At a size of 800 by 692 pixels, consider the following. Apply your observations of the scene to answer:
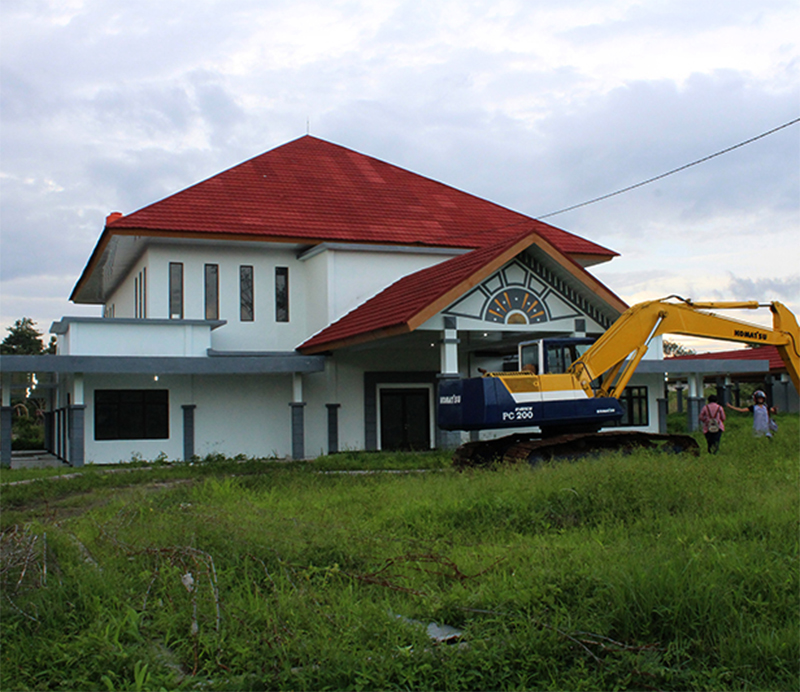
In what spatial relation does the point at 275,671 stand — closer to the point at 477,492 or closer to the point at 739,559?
the point at 739,559

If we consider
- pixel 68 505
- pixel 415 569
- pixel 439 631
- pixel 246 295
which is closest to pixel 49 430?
pixel 246 295

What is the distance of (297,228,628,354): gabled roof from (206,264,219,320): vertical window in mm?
2982

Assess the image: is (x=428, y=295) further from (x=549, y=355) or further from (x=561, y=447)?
(x=561, y=447)

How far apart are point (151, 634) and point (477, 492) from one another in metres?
5.60

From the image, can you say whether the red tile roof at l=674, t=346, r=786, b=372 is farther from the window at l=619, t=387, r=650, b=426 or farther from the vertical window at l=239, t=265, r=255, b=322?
the vertical window at l=239, t=265, r=255, b=322

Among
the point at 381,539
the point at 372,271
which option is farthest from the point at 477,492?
the point at 372,271

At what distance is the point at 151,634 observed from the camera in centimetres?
626

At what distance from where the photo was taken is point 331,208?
84.6ft

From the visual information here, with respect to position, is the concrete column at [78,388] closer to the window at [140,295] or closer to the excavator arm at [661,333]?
the window at [140,295]

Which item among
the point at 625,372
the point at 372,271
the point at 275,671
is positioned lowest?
the point at 275,671

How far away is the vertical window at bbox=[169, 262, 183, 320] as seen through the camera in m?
23.7

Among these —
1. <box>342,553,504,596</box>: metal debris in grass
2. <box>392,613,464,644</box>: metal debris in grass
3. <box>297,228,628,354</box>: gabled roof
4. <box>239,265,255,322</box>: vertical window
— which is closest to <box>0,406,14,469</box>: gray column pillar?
<box>239,265,255,322</box>: vertical window

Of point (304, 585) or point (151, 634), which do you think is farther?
point (304, 585)

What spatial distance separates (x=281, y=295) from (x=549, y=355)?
11.1 meters
